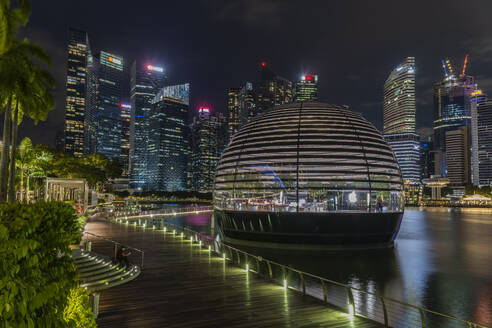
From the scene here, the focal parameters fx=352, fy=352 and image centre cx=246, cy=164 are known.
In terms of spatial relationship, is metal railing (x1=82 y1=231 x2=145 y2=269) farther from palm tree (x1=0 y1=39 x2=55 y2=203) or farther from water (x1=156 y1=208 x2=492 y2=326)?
water (x1=156 y1=208 x2=492 y2=326)

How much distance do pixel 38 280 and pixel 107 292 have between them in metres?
11.9

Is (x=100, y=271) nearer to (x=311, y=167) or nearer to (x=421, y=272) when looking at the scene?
(x=421, y=272)

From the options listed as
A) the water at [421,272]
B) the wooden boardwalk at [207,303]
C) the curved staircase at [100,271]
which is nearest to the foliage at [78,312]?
the wooden boardwalk at [207,303]

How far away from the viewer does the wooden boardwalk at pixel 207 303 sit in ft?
41.2

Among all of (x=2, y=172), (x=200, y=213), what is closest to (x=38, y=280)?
(x=2, y=172)

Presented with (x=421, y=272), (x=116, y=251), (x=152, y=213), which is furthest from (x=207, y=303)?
(x=152, y=213)

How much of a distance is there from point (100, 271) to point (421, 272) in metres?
22.9

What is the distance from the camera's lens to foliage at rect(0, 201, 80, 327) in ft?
16.3

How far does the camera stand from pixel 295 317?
13.0 meters

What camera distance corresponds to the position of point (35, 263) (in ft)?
17.5

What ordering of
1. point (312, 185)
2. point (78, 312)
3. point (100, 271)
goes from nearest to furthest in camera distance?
point (78, 312) → point (100, 271) → point (312, 185)

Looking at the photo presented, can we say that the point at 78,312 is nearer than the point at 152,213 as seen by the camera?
Yes

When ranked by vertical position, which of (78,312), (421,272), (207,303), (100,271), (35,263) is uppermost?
(35,263)

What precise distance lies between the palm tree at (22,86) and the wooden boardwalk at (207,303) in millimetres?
10335
